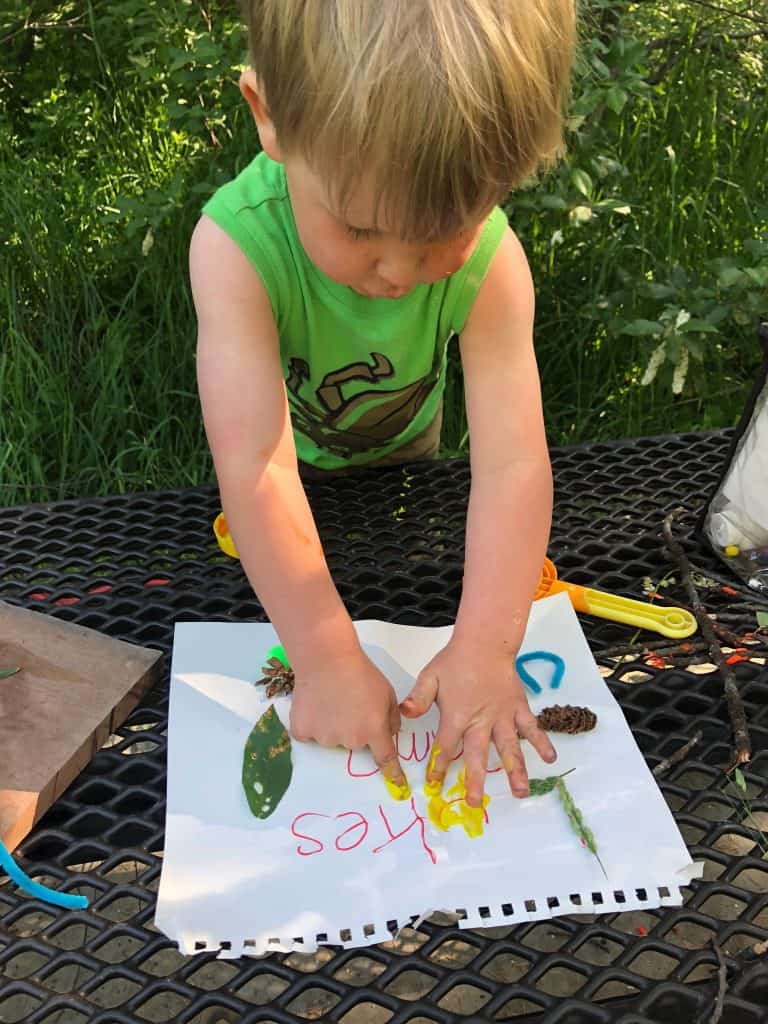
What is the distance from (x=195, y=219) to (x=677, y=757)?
1.46m

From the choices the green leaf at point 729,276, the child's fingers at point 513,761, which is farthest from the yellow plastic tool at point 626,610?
the green leaf at point 729,276

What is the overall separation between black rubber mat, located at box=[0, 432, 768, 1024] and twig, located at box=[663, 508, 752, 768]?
1 cm

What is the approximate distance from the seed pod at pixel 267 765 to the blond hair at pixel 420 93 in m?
0.46

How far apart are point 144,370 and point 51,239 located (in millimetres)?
354

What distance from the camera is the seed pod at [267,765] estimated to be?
0.87m

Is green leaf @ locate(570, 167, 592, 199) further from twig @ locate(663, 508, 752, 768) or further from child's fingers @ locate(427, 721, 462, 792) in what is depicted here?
child's fingers @ locate(427, 721, 462, 792)

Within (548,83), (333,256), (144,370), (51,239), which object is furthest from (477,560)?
(51,239)

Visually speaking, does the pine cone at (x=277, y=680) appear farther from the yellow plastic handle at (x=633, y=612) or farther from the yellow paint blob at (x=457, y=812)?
the yellow plastic handle at (x=633, y=612)

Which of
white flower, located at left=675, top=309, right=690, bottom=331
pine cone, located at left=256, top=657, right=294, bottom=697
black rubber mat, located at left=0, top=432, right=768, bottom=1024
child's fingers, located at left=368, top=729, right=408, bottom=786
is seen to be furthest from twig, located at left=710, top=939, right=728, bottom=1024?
white flower, located at left=675, top=309, right=690, bottom=331

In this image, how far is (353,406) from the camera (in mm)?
1338

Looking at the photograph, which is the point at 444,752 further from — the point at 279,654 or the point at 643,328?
the point at 643,328

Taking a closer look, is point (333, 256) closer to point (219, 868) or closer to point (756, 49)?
point (219, 868)

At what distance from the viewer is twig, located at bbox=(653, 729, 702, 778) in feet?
2.93

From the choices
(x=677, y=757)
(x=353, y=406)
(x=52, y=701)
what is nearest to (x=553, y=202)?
(x=353, y=406)
